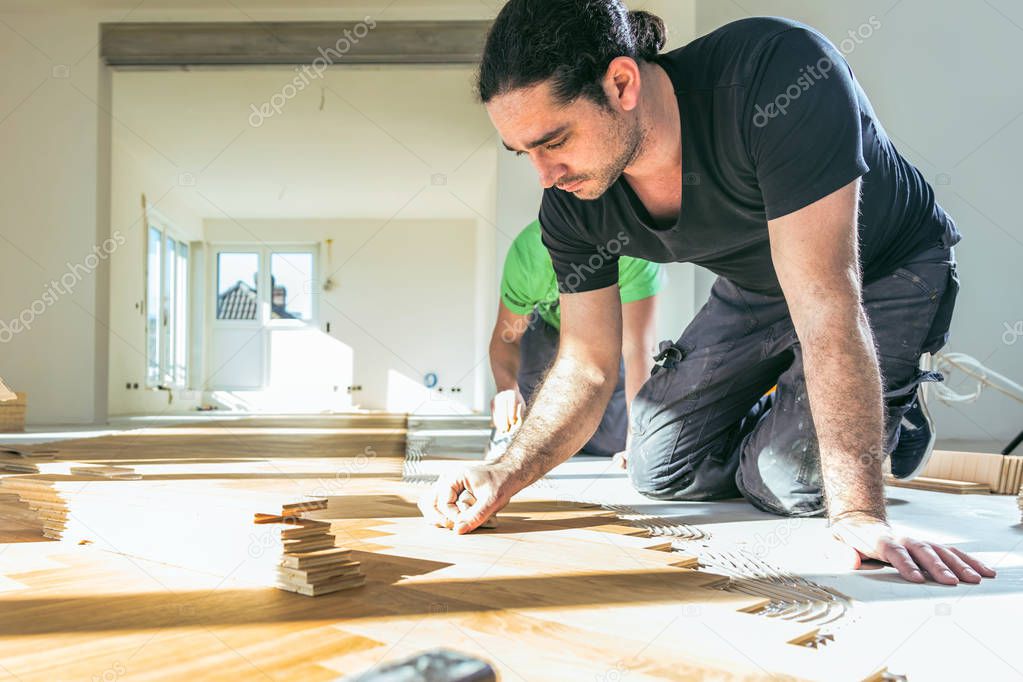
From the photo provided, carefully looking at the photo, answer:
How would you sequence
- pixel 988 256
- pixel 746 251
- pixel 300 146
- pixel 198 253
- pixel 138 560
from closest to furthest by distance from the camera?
pixel 138 560 < pixel 746 251 < pixel 988 256 < pixel 300 146 < pixel 198 253

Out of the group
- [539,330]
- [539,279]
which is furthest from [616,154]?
[539,330]

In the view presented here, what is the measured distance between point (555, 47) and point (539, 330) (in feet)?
7.59

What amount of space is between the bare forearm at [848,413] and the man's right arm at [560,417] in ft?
1.83

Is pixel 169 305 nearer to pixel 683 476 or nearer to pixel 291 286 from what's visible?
pixel 291 286

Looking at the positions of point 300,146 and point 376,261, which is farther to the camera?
point 376,261

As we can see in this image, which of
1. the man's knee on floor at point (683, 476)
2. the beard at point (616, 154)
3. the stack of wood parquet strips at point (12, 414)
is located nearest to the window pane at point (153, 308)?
the stack of wood parquet strips at point (12, 414)

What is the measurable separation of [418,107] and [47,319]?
3.80 meters

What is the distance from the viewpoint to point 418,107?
8.38 meters

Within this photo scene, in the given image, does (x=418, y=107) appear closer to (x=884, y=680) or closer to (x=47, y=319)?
(x=47, y=319)

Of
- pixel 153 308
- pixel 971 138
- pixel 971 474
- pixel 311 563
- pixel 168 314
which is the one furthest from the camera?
pixel 168 314

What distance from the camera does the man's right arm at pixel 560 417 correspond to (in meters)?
1.64

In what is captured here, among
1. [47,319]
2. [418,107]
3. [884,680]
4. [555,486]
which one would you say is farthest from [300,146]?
[884,680]

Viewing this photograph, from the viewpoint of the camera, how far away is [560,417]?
5.96 feet

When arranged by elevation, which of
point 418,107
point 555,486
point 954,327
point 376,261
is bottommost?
point 555,486
